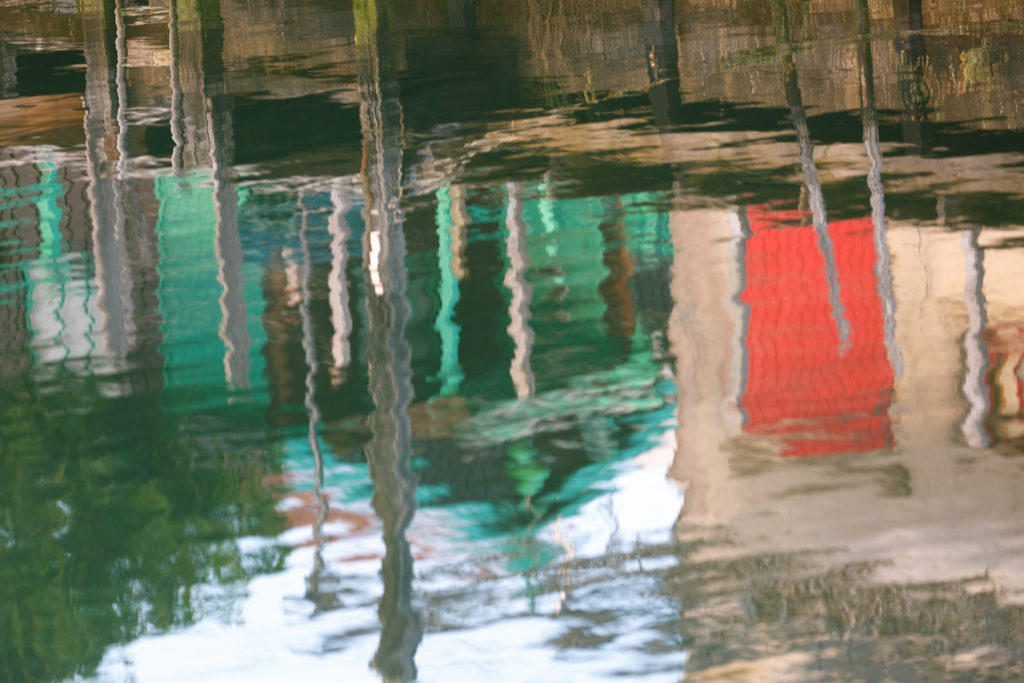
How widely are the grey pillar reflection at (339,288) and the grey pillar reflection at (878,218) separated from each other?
5.19ft

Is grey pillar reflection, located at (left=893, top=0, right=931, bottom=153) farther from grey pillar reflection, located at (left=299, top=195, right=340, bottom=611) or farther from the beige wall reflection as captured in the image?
grey pillar reflection, located at (left=299, top=195, right=340, bottom=611)

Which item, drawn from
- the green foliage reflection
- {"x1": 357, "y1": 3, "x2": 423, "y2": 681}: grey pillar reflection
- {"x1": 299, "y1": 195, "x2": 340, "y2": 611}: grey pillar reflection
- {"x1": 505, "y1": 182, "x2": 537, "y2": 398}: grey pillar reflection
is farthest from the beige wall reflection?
the green foliage reflection

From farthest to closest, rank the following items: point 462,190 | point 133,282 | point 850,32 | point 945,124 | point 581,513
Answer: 1. point 850,32
2. point 945,124
3. point 462,190
4. point 133,282
5. point 581,513

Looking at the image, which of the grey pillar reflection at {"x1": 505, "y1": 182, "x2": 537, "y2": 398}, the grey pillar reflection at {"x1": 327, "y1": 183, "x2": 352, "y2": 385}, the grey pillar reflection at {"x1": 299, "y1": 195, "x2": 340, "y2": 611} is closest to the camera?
the grey pillar reflection at {"x1": 299, "y1": 195, "x2": 340, "y2": 611}

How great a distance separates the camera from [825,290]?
4.02m

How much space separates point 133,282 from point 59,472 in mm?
1630

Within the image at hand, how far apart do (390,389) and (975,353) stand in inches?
63.5

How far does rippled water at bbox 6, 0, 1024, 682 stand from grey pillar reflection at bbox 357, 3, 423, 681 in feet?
0.03

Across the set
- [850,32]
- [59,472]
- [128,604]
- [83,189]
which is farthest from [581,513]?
[850,32]

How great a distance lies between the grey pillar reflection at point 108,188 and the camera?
4145 millimetres

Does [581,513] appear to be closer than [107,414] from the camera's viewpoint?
Yes

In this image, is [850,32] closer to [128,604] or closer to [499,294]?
[499,294]

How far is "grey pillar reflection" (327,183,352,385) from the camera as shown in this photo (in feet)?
12.3

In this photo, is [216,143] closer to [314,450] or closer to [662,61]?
[662,61]
